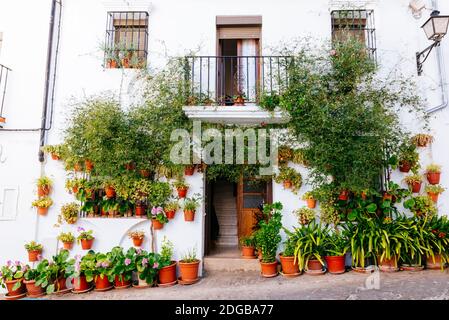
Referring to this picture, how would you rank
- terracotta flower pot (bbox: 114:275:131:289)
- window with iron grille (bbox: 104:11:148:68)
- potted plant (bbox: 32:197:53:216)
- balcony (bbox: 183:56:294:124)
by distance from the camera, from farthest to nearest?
window with iron grille (bbox: 104:11:148:68)
potted plant (bbox: 32:197:53:216)
balcony (bbox: 183:56:294:124)
terracotta flower pot (bbox: 114:275:131:289)

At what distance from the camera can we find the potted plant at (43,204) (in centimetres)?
612

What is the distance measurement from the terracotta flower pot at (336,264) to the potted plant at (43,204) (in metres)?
5.72

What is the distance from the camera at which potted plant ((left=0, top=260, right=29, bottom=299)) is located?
5.33 meters

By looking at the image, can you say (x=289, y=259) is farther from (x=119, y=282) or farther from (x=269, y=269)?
(x=119, y=282)

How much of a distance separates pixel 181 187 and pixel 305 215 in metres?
2.57

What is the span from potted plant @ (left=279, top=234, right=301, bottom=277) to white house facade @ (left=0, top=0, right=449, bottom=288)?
1.61 ft

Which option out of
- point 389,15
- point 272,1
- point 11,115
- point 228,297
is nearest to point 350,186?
point 228,297

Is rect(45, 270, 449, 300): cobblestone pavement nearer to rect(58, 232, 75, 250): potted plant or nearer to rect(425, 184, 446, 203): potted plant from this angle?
rect(58, 232, 75, 250): potted plant

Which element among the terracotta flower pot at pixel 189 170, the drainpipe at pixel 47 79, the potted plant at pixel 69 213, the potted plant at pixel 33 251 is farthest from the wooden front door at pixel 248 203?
the drainpipe at pixel 47 79

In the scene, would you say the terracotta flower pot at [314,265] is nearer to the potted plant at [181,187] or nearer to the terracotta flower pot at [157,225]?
the potted plant at [181,187]

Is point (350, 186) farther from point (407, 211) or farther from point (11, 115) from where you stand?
point (11, 115)

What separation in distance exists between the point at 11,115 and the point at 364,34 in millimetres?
8132

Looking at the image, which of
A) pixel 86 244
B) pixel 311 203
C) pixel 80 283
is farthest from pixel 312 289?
pixel 86 244

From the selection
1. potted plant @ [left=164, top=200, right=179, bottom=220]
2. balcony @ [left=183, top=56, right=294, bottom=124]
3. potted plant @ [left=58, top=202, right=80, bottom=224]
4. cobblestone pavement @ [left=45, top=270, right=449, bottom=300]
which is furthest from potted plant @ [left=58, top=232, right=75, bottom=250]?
balcony @ [left=183, top=56, right=294, bottom=124]
